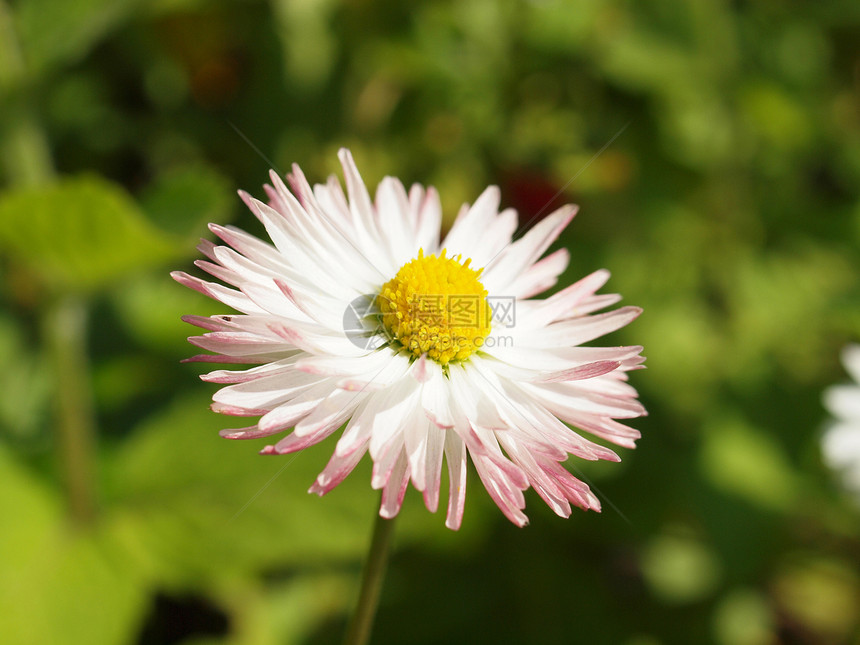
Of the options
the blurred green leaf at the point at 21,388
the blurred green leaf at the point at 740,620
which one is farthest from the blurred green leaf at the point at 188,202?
the blurred green leaf at the point at 740,620

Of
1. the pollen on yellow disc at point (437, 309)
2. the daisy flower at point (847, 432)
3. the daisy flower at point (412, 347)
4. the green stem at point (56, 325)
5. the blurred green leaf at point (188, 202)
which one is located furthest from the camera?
the daisy flower at point (847, 432)

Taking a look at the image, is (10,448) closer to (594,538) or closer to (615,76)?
(594,538)

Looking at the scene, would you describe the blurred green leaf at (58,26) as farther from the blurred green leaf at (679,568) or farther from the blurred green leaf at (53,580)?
the blurred green leaf at (679,568)

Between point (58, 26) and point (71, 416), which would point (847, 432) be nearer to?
point (71, 416)

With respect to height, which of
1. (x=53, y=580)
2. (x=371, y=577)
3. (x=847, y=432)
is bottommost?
(x=53, y=580)

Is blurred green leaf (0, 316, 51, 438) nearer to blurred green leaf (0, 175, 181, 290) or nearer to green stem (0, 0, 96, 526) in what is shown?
green stem (0, 0, 96, 526)

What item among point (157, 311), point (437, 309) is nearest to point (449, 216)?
point (157, 311)

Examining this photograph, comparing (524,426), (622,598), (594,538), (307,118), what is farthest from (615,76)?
(524,426)
